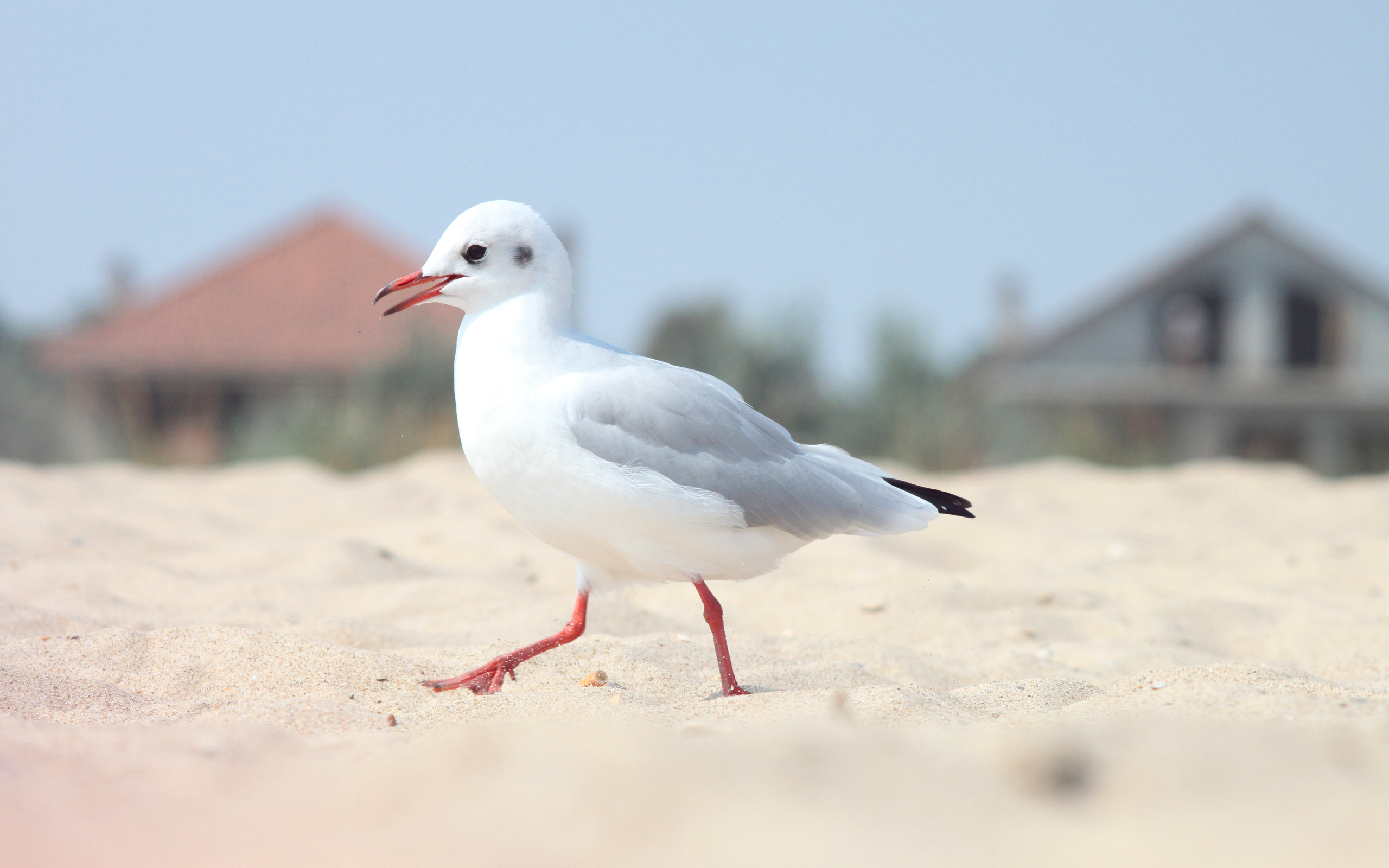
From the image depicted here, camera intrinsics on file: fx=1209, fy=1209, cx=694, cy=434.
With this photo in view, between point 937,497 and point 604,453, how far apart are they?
98cm

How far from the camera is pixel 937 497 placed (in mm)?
3268

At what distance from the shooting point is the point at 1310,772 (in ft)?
5.80

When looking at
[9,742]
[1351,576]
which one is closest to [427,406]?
[1351,576]

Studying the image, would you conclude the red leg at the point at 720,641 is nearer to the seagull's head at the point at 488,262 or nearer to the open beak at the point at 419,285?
the seagull's head at the point at 488,262

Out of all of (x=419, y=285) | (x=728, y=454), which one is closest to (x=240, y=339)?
(x=419, y=285)

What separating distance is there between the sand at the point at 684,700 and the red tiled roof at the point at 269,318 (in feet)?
41.5

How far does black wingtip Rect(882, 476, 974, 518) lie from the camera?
3.25 meters

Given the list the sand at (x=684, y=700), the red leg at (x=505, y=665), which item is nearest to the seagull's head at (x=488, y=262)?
the red leg at (x=505, y=665)

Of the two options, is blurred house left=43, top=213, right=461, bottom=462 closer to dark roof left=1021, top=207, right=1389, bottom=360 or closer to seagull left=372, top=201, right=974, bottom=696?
dark roof left=1021, top=207, right=1389, bottom=360

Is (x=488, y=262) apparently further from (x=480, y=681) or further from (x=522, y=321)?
(x=480, y=681)

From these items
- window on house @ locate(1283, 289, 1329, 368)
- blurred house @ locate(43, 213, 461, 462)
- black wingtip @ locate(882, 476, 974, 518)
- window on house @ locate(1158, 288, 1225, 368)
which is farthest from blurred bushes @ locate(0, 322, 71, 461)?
window on house @ locate(1283, 289, 1329, 368)

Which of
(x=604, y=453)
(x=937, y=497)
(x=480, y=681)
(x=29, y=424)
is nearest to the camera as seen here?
(x=604, y=453)

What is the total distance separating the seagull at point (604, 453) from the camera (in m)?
2.84

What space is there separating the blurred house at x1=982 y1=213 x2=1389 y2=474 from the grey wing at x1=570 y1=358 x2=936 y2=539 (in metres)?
19.5
